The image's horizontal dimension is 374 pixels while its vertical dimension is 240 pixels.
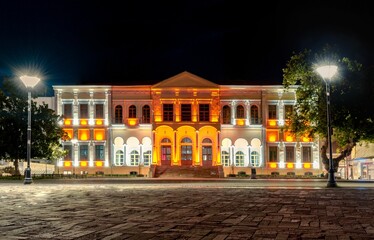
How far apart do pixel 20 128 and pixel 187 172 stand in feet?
56.3

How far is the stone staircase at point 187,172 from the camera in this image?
182ft

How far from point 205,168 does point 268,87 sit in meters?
11.7

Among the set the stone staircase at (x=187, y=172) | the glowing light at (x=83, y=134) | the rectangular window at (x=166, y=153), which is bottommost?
the stone staircase at (x=187, y=172)

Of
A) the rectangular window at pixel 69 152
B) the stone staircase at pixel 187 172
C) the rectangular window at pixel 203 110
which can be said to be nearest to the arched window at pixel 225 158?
the stone staircase at pixel 187 172

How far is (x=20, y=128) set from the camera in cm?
4900

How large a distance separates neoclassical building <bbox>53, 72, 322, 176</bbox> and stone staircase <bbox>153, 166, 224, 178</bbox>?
2708mm

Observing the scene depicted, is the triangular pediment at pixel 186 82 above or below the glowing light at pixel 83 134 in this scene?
above

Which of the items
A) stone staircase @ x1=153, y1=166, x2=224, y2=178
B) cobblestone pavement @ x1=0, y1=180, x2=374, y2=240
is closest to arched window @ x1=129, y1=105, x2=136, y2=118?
stone staircase @ x1=153, y1=166, x2=224, y2=178

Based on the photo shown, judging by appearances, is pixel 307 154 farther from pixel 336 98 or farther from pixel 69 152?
pixel 69 152

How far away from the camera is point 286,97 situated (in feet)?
199

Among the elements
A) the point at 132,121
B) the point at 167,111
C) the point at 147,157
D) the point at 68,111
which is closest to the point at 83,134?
the point at 68,111

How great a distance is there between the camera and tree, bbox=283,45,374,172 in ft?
143

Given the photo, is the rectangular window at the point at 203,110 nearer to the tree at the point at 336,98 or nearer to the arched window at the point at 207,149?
the arched window at the point at 207,149

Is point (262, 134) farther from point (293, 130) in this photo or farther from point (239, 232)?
point (239, 232)
